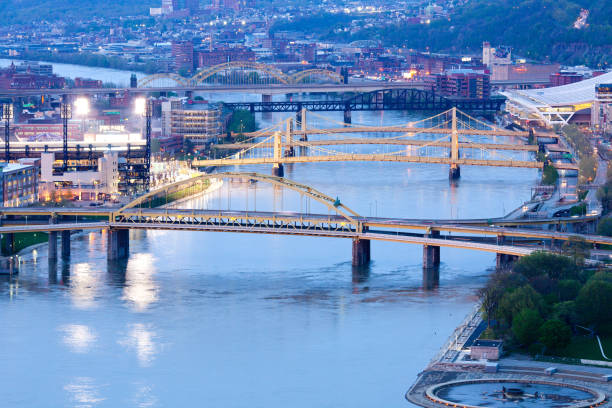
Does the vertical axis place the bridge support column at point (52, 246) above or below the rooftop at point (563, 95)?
below

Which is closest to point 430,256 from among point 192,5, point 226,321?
point 226,321

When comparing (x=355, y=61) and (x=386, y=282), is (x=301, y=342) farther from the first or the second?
(x=355, y=61)

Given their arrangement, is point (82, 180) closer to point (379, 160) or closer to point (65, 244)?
point (65, 244)

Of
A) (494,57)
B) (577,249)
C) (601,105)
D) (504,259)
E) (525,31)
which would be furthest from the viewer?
(525,31)

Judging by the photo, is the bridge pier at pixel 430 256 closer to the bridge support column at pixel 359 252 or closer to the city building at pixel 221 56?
the bridge support column at pixel 359 252

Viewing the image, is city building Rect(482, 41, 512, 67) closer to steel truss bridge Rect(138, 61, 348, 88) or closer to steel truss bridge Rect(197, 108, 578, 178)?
steel truss bridge Rect(138, 61, 348, 88)

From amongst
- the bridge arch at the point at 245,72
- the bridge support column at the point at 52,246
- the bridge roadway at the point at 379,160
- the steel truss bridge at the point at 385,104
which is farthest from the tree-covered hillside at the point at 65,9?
the bridge support column at the point at 52,246
